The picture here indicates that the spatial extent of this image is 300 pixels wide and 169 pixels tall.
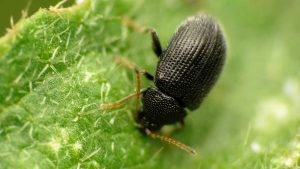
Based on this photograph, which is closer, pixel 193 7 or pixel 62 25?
pixel 62 25

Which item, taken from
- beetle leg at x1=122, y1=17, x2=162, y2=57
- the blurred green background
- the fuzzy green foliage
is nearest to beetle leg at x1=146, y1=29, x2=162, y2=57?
beetle leg at x1=122, y1=17, x2=162, y2=57

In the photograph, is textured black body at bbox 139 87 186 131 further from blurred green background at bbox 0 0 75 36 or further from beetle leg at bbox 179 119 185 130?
blurred green background at bbox 0 0 75 36

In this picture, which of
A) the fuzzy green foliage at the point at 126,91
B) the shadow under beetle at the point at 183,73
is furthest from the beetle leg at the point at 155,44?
the fuzzy green foliage at the point at 126,91

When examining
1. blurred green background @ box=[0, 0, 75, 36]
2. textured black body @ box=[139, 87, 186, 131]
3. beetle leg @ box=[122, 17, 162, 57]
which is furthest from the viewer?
blurred green background @ box=[0, 0, 75, 36]

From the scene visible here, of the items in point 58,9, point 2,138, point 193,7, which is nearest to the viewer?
point 2,138

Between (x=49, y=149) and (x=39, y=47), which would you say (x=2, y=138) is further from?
(x=39, y=47)

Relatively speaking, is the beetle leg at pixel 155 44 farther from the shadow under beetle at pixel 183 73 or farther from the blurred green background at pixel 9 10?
the blurred green background at pixel 9 10

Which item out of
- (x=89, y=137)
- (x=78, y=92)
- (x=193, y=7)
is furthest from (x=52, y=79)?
(x=193, y=7)
